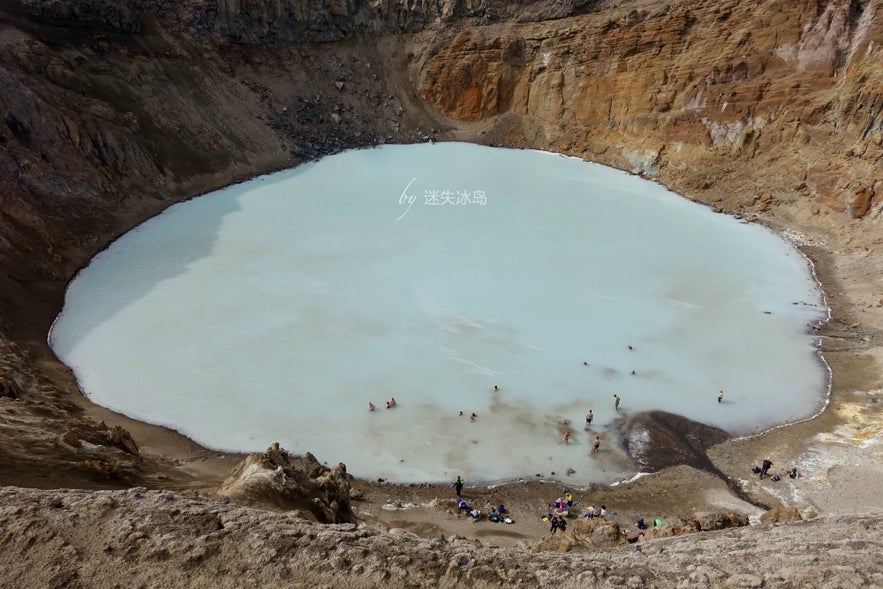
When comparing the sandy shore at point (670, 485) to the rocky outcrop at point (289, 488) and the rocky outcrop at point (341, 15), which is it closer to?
the rocky outcrop at point (289, 488)

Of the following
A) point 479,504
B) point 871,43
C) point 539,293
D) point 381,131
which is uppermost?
point 871,43

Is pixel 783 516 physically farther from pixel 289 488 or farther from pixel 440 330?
pixel 440 330

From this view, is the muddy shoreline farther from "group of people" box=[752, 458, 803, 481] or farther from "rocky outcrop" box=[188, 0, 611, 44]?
"rocky outcrop" box=[188, 0, 611, 44]

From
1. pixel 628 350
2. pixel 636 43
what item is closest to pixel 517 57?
pixel 636 43

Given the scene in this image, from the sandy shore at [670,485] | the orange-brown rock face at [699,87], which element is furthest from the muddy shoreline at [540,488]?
the orange-brown rock face at [699,87]

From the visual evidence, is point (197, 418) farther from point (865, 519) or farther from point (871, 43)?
point (871, 43)
